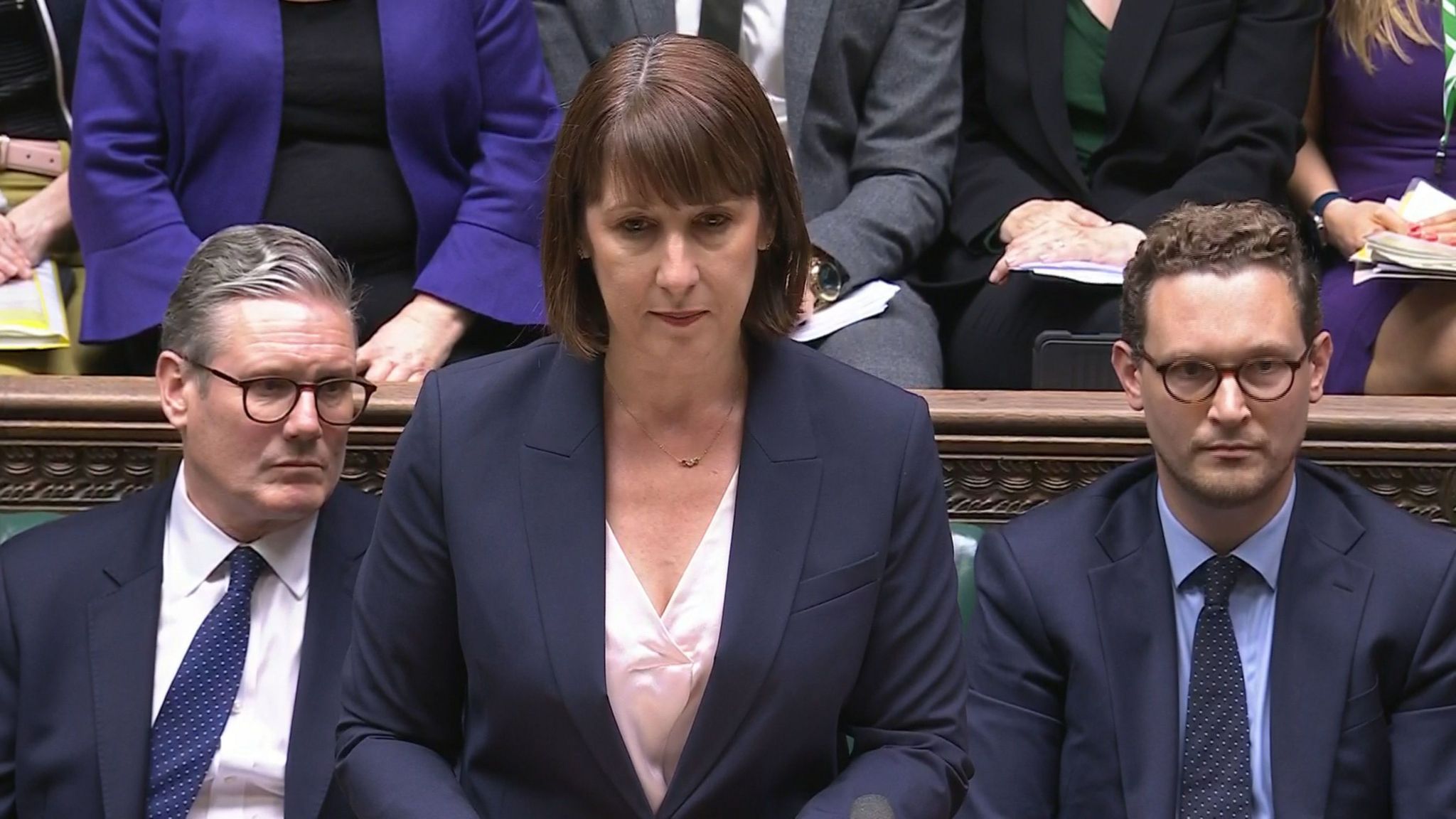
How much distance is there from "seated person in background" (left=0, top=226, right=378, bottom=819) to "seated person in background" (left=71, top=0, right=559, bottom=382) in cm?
41

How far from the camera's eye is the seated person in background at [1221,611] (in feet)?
6.52

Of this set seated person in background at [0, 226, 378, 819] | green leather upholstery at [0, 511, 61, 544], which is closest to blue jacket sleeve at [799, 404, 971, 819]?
seated person in background at [0, 226, 378, 819]

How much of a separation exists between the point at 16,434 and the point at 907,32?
1397mm

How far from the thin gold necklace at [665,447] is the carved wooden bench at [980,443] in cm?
81

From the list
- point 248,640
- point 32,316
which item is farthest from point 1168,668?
point 32,316

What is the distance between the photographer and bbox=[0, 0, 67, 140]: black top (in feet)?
9.09

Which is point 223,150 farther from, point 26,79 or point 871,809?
point 871,809

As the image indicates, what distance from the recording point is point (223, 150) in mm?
2619

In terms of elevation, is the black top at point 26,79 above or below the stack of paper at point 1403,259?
above

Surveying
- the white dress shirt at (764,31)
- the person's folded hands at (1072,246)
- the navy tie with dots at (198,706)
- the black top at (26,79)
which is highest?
the white dress shirt at (764,31)

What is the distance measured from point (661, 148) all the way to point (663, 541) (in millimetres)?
337

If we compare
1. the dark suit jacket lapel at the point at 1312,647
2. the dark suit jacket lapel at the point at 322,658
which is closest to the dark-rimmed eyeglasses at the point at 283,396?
the dark suit jacket lapel at the point at 322,658

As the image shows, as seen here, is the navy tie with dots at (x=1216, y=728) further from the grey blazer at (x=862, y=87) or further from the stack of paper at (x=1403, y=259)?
the grey blazer at (x=862, y=87)

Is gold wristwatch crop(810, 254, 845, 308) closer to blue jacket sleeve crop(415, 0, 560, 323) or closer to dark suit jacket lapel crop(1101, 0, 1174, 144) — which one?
blue jacket sleeve crop(415, 0, 560, 323)
